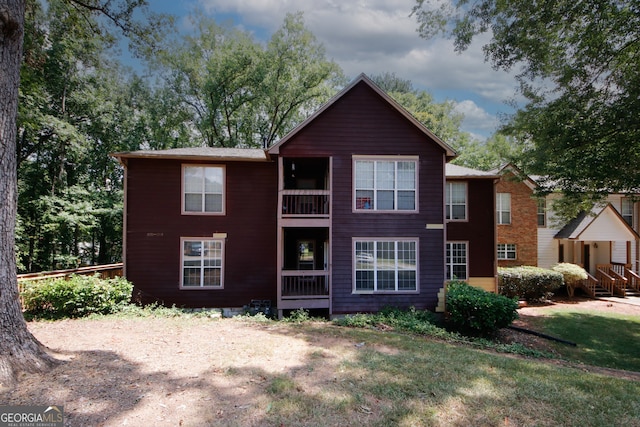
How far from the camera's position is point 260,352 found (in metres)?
6.37

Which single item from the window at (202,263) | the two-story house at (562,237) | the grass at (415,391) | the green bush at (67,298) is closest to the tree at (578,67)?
the two-story house at (562,237)

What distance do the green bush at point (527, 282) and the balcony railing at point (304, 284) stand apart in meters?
10.0

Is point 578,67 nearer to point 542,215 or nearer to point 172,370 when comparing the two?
point 542,215

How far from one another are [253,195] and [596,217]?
64.4 feet

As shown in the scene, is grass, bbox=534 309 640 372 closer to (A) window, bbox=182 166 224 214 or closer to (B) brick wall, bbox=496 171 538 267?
(B) brick wall, bbox=496 171 538 267

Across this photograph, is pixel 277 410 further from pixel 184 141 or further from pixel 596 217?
pixel 184 141

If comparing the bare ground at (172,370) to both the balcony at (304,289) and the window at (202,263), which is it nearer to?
the balcony at (304,289)

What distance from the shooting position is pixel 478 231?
578 inches

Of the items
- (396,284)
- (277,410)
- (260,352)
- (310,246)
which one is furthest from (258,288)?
(277,410)

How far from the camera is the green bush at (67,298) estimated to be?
31.6ft

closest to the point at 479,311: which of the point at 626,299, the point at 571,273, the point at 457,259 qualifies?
the point at 457,259

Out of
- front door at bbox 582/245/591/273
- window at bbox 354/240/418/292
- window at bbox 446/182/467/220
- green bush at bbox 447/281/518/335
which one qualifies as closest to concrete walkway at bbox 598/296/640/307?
front door at bbox 582/245/591/273

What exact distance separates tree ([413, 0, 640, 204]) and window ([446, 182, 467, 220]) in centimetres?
365

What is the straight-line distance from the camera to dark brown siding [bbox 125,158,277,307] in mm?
12125
